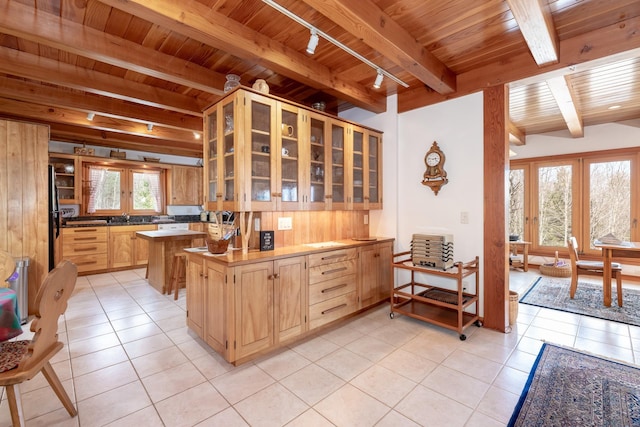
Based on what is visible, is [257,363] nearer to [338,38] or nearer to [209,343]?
[209,343]

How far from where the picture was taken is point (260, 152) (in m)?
2.73

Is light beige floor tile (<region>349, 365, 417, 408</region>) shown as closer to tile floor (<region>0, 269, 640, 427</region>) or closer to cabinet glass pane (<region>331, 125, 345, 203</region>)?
tile floor (<region>0, 269, 640, 427</region>)

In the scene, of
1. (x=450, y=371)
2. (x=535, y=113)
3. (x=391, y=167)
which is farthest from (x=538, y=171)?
(x=450, y=371)

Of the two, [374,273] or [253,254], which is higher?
[253,254]

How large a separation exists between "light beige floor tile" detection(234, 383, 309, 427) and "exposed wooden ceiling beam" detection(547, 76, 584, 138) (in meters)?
3.97

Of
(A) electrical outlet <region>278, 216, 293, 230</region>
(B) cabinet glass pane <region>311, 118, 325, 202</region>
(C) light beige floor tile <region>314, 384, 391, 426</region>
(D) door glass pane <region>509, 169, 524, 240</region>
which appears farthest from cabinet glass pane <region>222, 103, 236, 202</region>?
(D) door glass pane <region>509, 169, 524, 240</region>

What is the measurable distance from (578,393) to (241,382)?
2.43 metres

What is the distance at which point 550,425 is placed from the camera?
1718 mm

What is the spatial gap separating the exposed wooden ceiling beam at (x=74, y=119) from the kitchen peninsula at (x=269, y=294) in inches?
128

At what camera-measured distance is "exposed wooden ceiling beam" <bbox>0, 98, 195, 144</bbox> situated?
3.93m

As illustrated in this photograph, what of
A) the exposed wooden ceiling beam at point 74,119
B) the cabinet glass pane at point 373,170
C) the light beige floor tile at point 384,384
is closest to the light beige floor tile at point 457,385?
the light beige floor tile at point 384,384

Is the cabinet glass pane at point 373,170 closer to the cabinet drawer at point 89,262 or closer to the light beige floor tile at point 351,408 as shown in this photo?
the light beige floor tile at point 351,408

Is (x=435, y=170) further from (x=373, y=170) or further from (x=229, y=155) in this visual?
(x=229, y=155)

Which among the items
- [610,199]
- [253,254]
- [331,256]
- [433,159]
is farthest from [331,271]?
[610,199]
